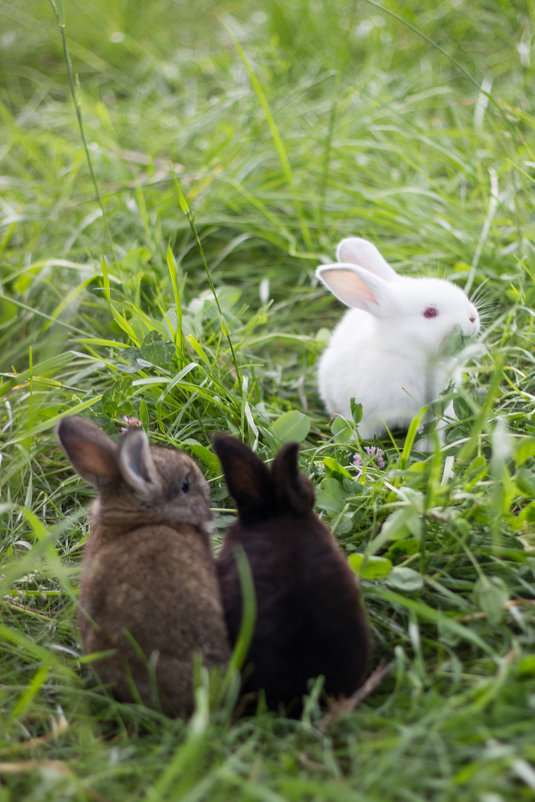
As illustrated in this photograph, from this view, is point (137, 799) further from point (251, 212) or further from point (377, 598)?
point (251, 212)

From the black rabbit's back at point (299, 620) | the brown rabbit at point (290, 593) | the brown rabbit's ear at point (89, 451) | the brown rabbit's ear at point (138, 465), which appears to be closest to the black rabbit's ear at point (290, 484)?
the brown rabbit at point (290, 593)

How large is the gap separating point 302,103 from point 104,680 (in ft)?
15.1

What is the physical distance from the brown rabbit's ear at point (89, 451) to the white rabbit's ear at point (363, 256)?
A: 1.59 meters

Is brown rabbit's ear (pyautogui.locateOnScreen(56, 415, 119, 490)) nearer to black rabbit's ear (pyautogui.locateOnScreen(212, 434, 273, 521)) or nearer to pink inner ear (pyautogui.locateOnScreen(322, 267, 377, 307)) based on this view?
black rabbit's ear (pyautogui.locateOnScreen(212, 434, 273, 521))

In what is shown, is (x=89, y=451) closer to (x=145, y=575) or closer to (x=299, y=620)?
(x=145, y=575)

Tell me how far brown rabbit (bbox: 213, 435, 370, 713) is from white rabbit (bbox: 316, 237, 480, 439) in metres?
1.02

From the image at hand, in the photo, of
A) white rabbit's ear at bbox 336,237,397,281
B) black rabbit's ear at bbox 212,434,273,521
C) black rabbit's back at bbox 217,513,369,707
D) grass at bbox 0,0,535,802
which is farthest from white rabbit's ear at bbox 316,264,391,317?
black rabbit's back at bbox 217,513,369,707

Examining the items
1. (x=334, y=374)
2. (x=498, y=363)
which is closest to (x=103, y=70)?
(x=334, y=374)

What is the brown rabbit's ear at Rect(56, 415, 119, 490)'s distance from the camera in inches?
96.3

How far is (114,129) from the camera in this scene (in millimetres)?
5668

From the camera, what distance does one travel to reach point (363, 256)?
3547 millimetres

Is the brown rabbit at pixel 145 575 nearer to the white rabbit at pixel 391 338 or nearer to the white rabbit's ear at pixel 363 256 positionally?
the white rabbit at pixel 391 338

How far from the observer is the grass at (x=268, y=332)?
2.00m

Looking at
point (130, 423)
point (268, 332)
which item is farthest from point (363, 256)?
point (130, 423)
